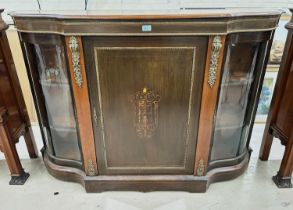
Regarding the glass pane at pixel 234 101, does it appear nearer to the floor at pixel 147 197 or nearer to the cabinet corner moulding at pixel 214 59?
the cabinet corner moulding at pixel 214 59

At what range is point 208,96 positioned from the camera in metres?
1.22

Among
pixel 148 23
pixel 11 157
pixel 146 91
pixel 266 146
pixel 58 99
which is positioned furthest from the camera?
pixel 266 146

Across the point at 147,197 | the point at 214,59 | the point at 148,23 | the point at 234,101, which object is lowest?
the point at 147,197

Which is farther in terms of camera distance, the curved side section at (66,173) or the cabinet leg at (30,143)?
the cabinet leg at (30,143)

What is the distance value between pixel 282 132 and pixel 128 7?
3.92 ft

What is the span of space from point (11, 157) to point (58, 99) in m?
0.47

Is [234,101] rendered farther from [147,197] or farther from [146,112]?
[147,197]

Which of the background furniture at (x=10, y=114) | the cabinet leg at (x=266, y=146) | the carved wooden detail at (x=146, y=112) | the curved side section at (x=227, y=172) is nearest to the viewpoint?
the carved wooden detail at (x=146, y=112)

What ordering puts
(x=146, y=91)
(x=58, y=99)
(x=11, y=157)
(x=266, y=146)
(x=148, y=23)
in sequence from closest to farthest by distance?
(x=148, y=23), (x=146, y=91), (x=58, y=99), (x=11, y=157), (x=266, y=146)

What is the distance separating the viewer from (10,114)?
1.49 metres

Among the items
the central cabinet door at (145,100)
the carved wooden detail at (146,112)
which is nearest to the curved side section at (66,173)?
the central cabinet door at (145,100)

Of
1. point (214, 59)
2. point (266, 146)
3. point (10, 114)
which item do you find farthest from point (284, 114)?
point (10, 114)

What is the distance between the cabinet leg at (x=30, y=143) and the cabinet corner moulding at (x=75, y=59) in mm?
702

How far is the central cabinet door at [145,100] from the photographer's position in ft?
3.69
